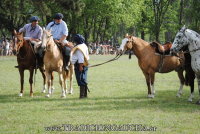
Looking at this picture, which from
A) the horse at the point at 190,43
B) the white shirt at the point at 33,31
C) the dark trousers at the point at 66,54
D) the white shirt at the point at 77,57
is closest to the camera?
the horse at the point at 190,43

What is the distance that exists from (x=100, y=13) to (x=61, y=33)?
159 ft

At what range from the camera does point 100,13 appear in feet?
206

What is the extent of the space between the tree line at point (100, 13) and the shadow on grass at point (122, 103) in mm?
26451

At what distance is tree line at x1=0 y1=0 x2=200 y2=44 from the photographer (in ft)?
144

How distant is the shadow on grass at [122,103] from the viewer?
11.9 m

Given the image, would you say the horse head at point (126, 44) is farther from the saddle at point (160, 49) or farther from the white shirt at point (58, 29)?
the white shirt at point (58, 29)

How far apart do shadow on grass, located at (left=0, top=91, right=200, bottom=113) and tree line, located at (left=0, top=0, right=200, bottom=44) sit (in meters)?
26.5

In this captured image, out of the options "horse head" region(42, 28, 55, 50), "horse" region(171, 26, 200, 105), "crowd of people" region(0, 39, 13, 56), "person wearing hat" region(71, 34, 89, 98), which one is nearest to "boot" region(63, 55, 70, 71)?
"person wearing hat" region(71, 34, 89, 98)

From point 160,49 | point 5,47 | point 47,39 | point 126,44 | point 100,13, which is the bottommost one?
point 5,47

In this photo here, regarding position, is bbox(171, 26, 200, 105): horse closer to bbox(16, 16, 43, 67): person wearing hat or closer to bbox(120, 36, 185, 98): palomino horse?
bbox(120, 36, 185, 98): palomino horse

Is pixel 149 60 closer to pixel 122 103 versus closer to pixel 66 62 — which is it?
pixel 122 103

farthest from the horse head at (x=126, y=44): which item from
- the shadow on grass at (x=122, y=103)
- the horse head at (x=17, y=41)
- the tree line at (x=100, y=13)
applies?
the tree line at (x=100, y=13)

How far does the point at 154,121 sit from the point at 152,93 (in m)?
4.50

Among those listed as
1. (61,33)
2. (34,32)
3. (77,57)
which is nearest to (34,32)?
(34,32)
